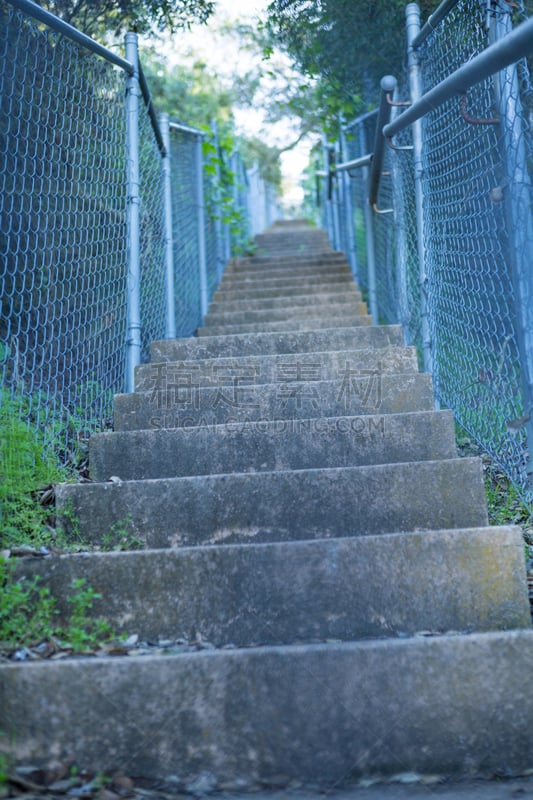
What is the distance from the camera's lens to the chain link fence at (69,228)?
8.69ft

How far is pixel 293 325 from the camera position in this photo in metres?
4.59

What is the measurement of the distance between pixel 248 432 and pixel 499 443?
0.94 m

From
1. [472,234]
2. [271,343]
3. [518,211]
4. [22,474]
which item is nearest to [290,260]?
[271,343]

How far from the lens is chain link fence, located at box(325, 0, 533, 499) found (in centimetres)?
223

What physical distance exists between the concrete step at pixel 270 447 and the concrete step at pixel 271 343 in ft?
3.74

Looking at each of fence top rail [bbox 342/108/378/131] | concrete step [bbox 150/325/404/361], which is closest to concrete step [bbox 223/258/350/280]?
fence top rail [bbox 342/108/378/131]

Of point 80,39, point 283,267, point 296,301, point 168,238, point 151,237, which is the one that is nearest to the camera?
point 80,39

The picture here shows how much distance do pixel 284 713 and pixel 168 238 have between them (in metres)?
3.17

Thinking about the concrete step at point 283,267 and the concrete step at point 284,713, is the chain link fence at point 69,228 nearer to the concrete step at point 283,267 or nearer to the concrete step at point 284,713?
the concrete step at point 284,713

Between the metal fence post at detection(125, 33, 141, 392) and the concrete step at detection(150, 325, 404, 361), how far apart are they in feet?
1.62

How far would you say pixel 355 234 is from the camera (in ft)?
21.1

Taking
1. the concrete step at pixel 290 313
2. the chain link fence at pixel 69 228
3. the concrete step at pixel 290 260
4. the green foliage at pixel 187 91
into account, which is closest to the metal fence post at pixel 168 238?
the chain link fence at pixel 69 228

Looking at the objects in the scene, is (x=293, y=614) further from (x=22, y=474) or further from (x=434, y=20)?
(x=434, y=20)

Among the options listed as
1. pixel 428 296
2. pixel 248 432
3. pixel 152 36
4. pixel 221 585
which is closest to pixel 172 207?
pixel 152 36
